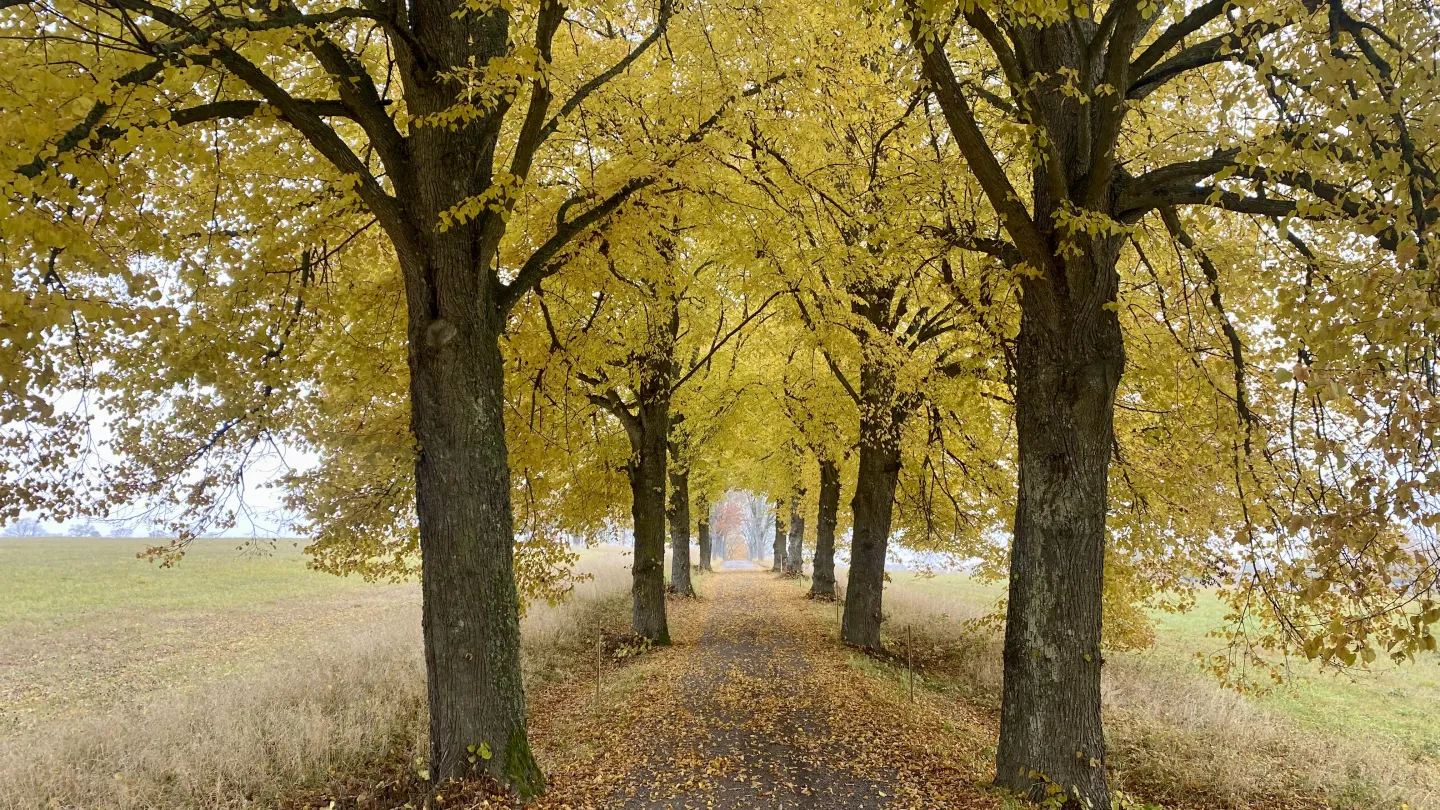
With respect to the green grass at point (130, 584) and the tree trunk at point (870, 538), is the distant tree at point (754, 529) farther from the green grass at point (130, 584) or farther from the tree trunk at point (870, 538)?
the tree trunk at point (870, 538)

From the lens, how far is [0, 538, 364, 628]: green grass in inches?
A: 874

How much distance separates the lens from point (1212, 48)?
17.7ft

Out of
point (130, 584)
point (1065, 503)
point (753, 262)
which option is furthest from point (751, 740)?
point (130, 584)

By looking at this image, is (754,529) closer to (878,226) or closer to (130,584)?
(130,584)

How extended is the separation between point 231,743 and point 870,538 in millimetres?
9639

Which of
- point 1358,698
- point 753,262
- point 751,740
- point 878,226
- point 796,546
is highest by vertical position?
point 878,226

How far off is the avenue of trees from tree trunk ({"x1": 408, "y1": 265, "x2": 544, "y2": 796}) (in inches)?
1.3

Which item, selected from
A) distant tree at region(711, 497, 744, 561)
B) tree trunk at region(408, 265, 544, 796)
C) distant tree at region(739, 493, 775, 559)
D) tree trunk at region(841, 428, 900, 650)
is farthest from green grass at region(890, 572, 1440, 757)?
distant tree at region(711, 497, 744, 561)

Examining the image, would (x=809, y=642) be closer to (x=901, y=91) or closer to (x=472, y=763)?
(x=472, y=763)

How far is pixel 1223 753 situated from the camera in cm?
830

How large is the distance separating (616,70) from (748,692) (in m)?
7.83

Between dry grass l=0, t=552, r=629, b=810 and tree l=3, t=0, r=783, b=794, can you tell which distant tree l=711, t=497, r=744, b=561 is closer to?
dry grass l=0, t=552, r=629, b=810

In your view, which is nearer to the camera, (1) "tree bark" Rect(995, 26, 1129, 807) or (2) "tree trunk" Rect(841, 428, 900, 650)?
(1) "tree bark" Rect(995, 26, 1129, 807)

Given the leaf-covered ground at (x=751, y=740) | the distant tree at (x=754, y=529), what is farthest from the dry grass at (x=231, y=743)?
the distant tree at (x=754, y=529)
